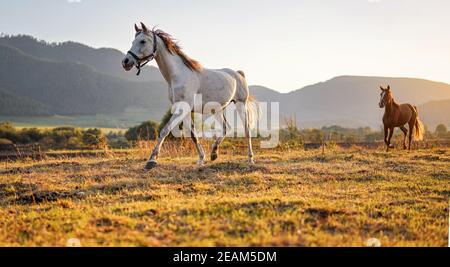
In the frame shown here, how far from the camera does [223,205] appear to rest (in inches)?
178

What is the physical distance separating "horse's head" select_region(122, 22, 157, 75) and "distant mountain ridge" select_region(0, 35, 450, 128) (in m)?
15.1

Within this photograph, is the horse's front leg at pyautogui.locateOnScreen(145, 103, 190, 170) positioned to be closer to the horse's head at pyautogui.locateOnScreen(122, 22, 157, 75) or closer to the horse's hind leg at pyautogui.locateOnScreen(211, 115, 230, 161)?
the horse's head at pyautogui.locateOnScreen(122, 22, 157, 75)

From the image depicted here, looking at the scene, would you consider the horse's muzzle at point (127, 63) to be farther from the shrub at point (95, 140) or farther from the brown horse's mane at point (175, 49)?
the shrub at point (95, 140)

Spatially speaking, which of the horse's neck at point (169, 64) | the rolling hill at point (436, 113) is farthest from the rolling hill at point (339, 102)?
the horse's neck at point (169, 64)

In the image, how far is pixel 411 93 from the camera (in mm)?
41469

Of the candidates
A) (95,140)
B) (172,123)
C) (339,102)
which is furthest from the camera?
(339,102)

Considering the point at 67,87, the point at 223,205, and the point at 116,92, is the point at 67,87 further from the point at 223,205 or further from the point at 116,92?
the point at 223,205

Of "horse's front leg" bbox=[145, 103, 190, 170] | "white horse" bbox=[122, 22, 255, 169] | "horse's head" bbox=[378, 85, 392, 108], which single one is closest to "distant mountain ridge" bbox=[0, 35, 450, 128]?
"horse's head" bbox=[378, 85, 392, 108]

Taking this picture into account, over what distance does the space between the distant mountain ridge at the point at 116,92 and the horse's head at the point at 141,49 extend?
15066 millimetres

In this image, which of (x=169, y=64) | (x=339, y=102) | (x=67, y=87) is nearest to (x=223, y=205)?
(x=169, y=64)

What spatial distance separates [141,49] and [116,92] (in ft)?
348

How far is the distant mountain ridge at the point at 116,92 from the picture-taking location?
141ft

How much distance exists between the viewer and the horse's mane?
7.69m
